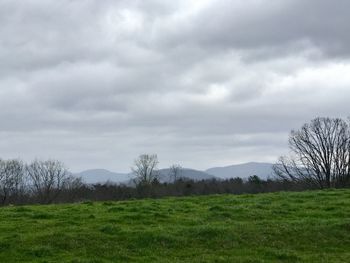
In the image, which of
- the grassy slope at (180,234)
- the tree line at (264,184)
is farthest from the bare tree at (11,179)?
the grassy slope at (180,234)

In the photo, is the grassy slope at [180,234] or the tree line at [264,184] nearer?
the grassy slope at [180,234]

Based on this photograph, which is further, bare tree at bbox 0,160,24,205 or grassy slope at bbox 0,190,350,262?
bare tree at bbox 0,160,24,205

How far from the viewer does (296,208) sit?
69.8ft

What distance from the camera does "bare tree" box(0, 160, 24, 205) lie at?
78.6 m

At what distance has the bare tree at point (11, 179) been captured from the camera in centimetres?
7862

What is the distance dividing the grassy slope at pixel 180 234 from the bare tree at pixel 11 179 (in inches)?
2247

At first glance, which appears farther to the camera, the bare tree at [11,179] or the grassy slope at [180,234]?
the bare tree at [11,179]

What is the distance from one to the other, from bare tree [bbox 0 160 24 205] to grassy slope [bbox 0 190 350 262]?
57079 millimetres

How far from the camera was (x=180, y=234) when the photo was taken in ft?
52.3

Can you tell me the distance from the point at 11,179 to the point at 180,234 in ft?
262

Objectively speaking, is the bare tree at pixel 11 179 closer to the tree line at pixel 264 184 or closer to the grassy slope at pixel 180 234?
the tree line at pixel 264 184

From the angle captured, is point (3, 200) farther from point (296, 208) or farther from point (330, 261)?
point (330, 261)

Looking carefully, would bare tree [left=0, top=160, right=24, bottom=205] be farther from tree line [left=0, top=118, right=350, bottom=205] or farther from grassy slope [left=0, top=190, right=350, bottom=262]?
grassy slope [left=0, top=190, right=350, bottom=262]

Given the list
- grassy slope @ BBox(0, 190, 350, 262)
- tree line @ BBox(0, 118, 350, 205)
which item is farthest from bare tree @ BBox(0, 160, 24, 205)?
grassy slope @ BBox(0, 190, 350, 262)
